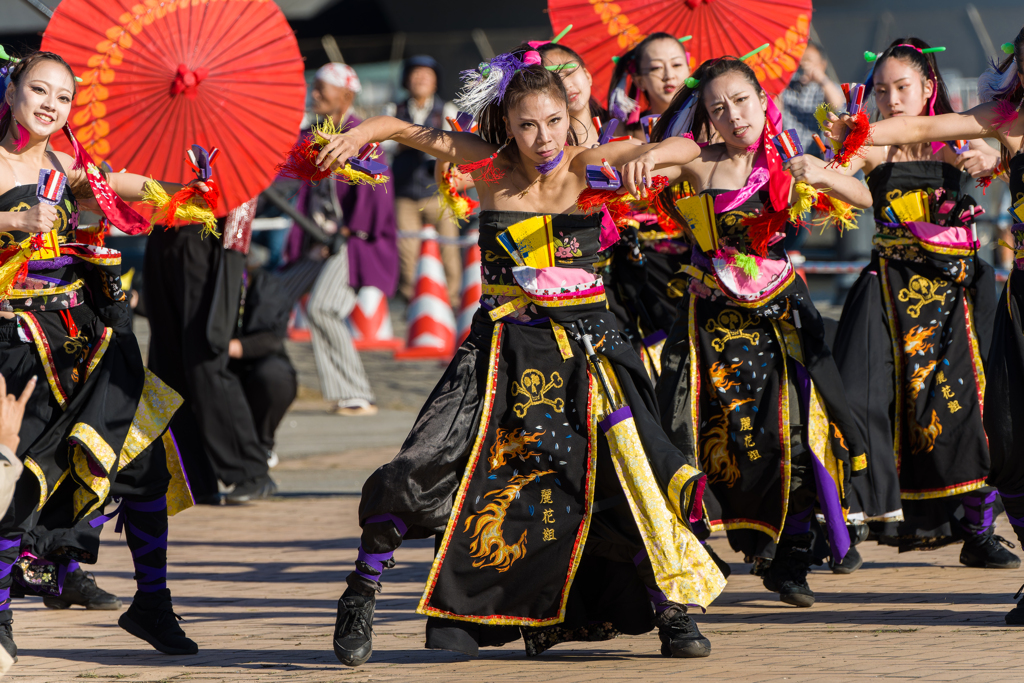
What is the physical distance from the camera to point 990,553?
5719mm

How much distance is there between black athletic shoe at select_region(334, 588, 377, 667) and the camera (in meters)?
4.30

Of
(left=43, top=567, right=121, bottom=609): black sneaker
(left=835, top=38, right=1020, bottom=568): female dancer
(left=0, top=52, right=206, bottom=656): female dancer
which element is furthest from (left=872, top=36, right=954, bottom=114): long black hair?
(left=43, top=567, right=121, bottom=609): black sneaker

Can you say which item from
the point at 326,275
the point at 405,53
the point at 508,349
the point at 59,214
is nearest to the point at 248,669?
the point at 508,349

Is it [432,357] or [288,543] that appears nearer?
[288,543]

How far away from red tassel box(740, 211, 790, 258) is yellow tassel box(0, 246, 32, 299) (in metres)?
2.60

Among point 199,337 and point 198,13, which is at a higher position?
point 198,13

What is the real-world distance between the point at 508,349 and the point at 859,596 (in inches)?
76.3

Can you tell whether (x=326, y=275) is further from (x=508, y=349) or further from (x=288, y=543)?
(x=508, y=349)

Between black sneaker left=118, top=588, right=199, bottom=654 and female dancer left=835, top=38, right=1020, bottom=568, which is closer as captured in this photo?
black sneaker left=118, top=588, right=199, bottom=654

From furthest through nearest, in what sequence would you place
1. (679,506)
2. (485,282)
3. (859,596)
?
(859,596) < (485,282) < (679,506)

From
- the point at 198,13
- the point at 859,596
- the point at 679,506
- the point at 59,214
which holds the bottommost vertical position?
the point at 859,596

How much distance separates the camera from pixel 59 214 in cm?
466

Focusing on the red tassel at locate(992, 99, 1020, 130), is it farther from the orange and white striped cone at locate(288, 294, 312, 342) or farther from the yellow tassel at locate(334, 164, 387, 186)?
the orange and white striped cone at locate(288, 294, 312, 342)

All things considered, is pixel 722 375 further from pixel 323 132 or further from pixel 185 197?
pixel 185 197
